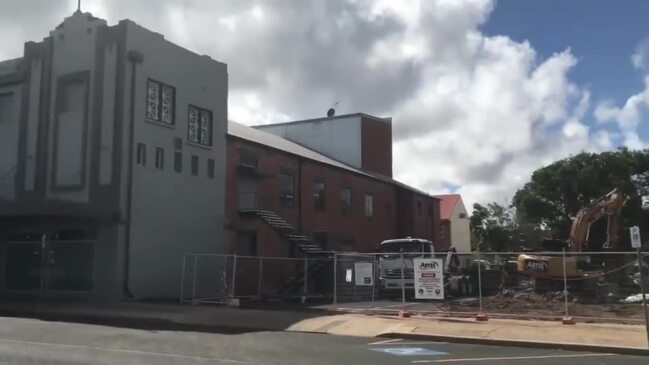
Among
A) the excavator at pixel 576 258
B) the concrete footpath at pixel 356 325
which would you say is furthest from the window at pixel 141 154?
the excavator at pixel 576 258

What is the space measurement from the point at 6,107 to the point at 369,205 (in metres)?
24.5

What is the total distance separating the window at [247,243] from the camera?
33656 millimetres

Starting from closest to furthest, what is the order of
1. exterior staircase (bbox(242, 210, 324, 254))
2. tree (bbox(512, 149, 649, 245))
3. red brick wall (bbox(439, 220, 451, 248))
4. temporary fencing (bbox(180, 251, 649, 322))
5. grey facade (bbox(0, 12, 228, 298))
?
temporary fencing (bbox(180, 251, 649, 322)) < grey facade (bbox(0, 12, 228, 298)) < exterior staircase (bbox(242, 210, 324, 254)) < tree (bbox(512, 149, 649, 245)) < red brick wall (bbox(439, 220, 451, 248))

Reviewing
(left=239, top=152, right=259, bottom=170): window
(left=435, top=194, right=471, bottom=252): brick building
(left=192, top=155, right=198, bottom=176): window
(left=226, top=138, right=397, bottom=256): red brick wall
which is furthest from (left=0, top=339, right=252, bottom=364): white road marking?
(left=435, top=194, right=471, bottom=252): brick building

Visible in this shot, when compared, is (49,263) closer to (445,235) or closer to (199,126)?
(199,126)

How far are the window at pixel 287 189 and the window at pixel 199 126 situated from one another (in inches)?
241

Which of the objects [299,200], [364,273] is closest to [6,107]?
[299,200]

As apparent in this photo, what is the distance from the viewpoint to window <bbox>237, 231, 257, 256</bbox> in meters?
33.7

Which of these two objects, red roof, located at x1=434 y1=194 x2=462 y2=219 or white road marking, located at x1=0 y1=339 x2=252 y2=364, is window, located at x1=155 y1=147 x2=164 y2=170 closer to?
white road marking, located at x1=0 y1=339 x2=252 y2=364

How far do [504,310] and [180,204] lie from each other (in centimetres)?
1461

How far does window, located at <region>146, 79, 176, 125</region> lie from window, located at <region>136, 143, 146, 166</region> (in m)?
1.32

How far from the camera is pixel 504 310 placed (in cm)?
2259

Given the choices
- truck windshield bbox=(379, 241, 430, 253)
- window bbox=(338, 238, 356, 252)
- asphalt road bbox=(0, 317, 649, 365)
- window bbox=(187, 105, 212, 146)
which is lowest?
asphalt road bbox=(0, 317, 649, 365)

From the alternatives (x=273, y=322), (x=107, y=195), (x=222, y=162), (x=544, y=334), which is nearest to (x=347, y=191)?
(x=222, y=162)
